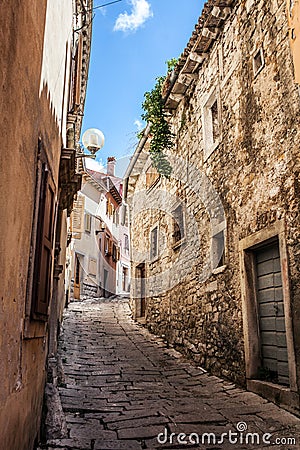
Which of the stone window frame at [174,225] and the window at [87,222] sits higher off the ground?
the window at [87,222]

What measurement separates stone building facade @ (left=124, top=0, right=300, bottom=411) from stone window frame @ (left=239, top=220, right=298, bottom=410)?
13 mm

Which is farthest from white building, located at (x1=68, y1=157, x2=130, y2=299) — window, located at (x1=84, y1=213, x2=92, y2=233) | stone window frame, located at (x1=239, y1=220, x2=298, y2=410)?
stone window frame, located at (x1=239, y1=220, x2=298, y2=410)

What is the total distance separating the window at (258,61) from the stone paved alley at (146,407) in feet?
14.2

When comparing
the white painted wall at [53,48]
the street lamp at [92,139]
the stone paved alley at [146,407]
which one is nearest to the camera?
the white painted wall at [53,48]

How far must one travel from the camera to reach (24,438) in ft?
9.68

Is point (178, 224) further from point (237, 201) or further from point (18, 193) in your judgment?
point (18, 193)

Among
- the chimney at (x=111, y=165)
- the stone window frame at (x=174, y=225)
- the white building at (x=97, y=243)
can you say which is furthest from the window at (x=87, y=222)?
the stone window frame at (x=174, y=225)

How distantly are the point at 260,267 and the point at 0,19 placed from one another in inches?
182

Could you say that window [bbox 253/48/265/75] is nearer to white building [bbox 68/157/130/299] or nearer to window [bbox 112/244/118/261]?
white building [bbox 68/157/130/299]

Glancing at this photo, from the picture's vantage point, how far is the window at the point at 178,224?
968cm

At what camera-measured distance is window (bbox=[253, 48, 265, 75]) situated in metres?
5.81

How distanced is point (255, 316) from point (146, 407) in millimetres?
1887

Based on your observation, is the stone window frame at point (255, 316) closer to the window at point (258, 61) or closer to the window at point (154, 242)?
the window at point (258, 61)

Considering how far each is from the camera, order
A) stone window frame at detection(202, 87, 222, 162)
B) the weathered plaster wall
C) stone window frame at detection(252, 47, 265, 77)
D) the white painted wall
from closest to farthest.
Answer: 1. the weathered plaster wall
2. the white painted wall
3. stone window frame at detection(252, 47, 265, 77)
4. stone window frame at detection(202, 87, 222, 162)
